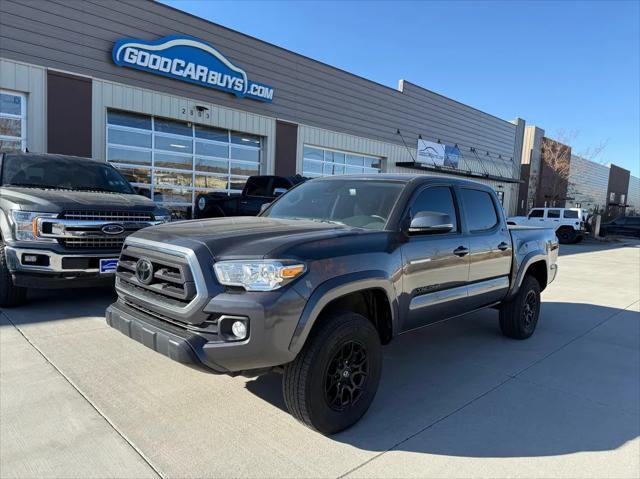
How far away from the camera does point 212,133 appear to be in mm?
15023

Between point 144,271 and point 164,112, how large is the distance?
11.4 m

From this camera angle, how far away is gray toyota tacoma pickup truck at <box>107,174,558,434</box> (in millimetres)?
2715

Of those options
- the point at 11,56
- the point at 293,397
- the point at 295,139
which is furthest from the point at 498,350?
the point at 295,139

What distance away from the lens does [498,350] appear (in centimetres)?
514

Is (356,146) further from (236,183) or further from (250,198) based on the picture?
(250,198)

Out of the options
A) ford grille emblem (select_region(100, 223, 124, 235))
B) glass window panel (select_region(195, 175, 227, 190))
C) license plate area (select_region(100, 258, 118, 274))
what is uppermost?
glass window panel (select_region(195, 175, 227, 190))

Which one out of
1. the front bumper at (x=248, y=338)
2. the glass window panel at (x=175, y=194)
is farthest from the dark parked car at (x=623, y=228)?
the front bumper at (x=248, y=338)

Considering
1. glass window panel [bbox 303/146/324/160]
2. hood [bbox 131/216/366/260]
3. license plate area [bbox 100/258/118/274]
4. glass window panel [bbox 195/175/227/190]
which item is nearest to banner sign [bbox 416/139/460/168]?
glass window panel [bbox 303/146/324/160]

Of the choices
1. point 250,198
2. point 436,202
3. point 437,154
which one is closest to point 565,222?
point 437,154

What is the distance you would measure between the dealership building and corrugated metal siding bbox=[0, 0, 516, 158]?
0.03 m

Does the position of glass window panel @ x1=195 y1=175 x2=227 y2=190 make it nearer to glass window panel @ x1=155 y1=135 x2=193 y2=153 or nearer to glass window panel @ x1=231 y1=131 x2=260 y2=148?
glass window panel @ x1=155 y1=135 x2=193 y2=153

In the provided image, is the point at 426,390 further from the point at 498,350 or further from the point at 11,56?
the point at 11,56

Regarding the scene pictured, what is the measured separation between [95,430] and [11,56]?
35.8 ft

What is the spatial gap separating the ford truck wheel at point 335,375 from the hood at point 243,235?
591 mm
